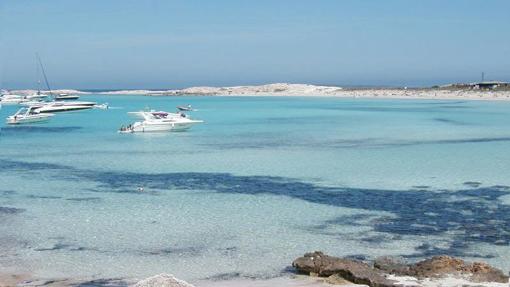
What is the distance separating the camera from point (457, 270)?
444 inches

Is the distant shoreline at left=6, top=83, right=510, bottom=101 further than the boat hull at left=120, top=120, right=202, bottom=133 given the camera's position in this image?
Yes

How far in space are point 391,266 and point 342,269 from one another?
3.13ft

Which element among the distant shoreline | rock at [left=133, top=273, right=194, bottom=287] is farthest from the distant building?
rock at [left=133, top=273, right=194, bottom=287]

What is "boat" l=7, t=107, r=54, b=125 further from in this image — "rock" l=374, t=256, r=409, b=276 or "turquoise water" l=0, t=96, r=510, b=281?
"rock" l=374, t=256, r=409, b=276

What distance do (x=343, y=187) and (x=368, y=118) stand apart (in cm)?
3678

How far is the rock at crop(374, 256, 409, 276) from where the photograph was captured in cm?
1153

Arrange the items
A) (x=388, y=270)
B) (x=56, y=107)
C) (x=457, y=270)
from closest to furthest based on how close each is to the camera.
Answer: (x=457, y=270)
(x=388, y=270)
(x=56, y=107)

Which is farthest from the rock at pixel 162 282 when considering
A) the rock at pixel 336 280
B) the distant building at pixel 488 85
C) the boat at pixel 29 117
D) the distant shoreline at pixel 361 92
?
the distant building at pixel 488 85

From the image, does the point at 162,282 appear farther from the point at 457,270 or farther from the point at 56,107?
the point at 56,107

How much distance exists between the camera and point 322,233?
1501 cm

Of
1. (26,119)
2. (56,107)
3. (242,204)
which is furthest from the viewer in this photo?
(56,107)

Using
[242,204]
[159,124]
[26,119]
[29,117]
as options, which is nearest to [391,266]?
[242,204]

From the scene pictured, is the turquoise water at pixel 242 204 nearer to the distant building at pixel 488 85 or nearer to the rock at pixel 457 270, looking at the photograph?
the rock at pixel 457 270

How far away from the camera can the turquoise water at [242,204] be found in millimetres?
13367
